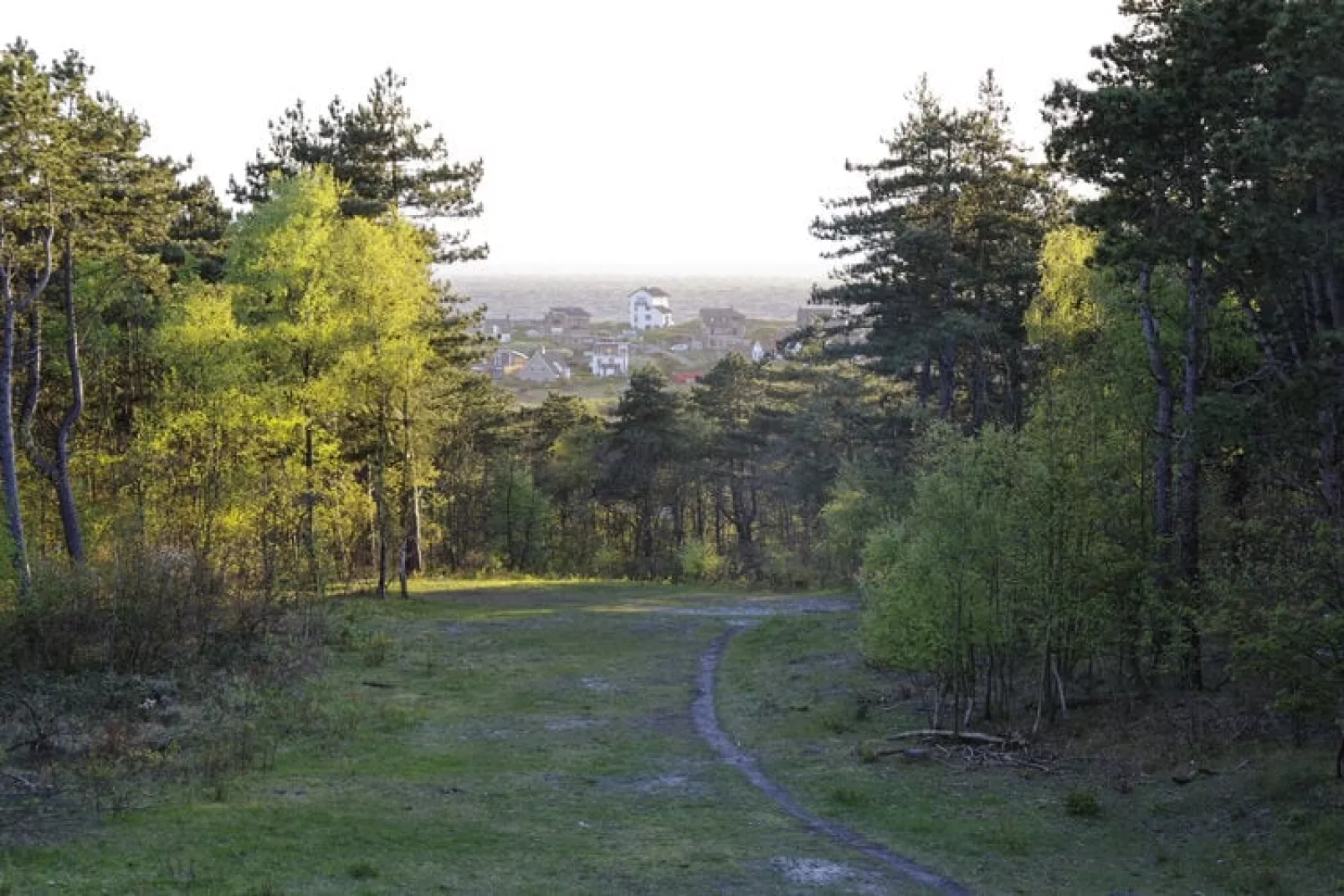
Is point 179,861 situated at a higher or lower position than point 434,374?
lower

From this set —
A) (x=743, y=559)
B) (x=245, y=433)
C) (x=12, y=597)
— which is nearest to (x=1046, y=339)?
(x=245, y=433)

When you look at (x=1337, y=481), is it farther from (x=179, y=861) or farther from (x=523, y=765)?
(x=179, y=861)

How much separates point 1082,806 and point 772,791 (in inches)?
201

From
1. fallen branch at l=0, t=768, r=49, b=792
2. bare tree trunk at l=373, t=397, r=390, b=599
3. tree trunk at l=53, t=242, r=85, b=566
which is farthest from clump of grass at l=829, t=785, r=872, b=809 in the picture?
bare tree trunk at l=373, t=397, r=390, b=599

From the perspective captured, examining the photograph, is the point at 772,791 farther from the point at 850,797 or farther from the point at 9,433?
the point at 9,433

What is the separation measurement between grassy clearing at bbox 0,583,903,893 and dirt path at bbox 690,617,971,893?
1.13ft

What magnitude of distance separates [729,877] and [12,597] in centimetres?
1986

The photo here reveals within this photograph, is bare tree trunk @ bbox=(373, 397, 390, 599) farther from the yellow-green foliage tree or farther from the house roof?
the house roof

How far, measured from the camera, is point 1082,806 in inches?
706

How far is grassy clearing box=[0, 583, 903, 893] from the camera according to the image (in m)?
13.9

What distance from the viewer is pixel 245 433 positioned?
1409 inches

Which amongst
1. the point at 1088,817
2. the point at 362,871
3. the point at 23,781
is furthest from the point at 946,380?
the point at 23,781

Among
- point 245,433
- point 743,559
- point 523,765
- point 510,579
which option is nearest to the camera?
point 523,765

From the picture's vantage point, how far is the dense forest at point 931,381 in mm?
19297
